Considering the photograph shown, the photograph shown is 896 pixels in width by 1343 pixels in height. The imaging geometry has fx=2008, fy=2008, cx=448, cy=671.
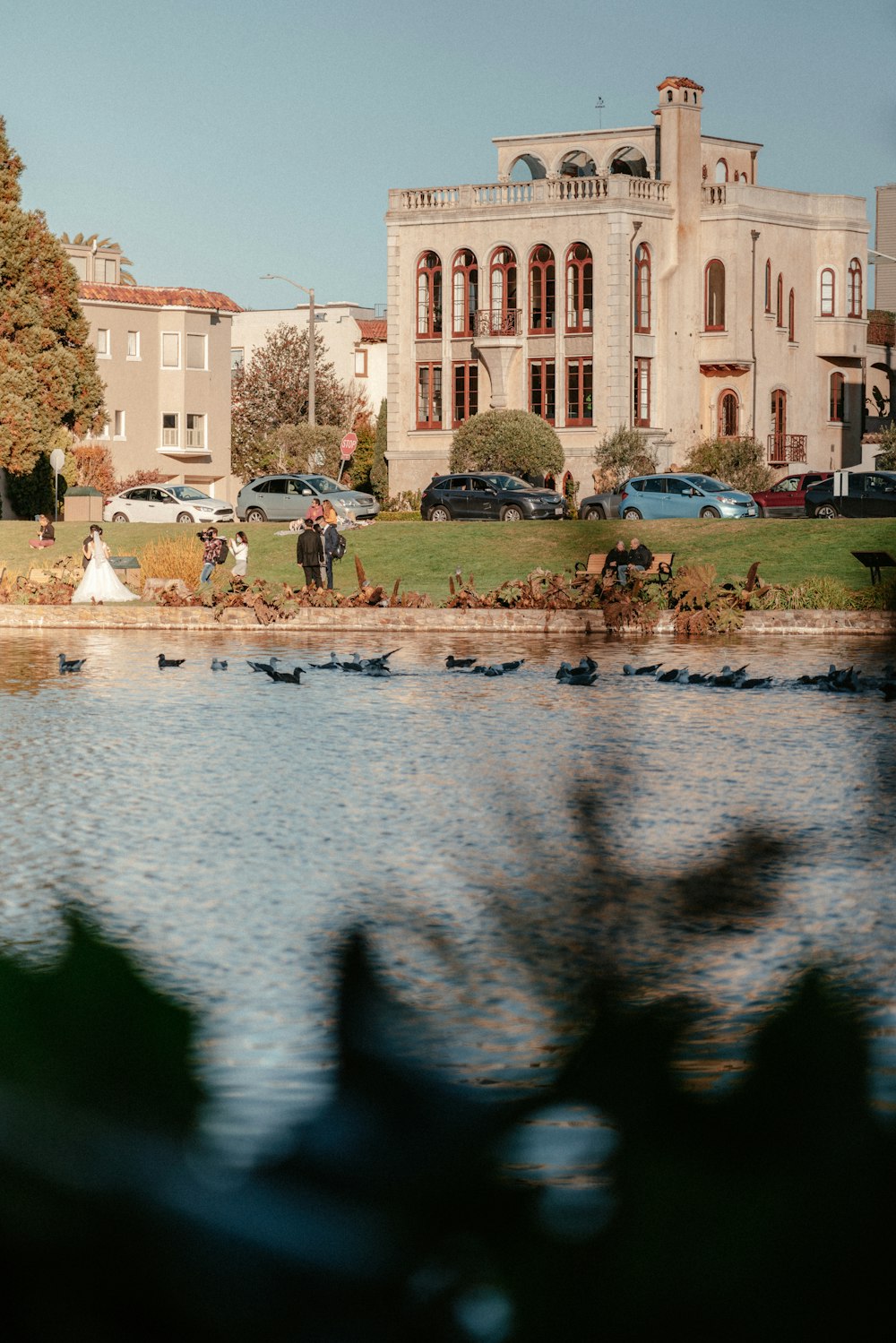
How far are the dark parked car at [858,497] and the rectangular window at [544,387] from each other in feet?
57.7

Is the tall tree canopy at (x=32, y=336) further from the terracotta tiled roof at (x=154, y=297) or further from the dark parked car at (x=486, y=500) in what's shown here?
the terracotta tiled roof at (x=154, y=297)

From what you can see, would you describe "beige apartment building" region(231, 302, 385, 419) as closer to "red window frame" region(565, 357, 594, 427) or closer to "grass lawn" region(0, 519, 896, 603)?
"red window frame" region(565, 357, 594, 427)

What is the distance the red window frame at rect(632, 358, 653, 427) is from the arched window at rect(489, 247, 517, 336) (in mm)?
4355

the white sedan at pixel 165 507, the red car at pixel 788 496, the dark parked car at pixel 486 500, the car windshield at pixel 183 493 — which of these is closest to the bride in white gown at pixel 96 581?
the dark parked car at pixel 486 500

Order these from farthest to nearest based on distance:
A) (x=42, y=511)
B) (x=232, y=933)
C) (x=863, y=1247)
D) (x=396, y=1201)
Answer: (x=42, y=511), (x=232, y=933), (x=396, y=1201), (x=863, y=1247)

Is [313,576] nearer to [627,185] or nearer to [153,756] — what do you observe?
[153,756]

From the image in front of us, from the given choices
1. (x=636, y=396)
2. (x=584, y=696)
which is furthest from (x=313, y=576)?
(x=636, y=396)

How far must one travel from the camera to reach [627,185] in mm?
66125

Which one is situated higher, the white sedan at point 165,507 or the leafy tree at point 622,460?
the leafy tree at point 622,460

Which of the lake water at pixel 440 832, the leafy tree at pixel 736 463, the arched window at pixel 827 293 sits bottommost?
the lake water at pixel 440 832

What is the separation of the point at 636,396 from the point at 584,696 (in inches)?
1953

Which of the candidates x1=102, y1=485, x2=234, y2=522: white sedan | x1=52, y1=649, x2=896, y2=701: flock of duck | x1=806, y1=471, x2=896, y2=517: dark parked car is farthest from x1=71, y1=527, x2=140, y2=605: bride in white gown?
x1=102, y1=485, x2=234, y2=522: white sedan

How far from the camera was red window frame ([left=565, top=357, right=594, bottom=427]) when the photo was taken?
66.7m

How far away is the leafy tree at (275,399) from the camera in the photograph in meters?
94.8
